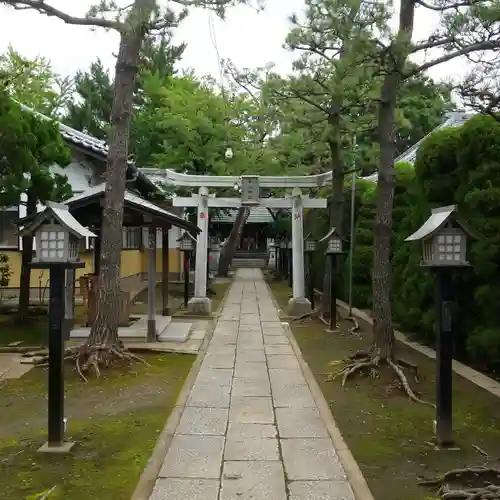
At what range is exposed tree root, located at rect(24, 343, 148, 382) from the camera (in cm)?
797

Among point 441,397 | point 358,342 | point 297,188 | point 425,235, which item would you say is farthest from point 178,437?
point 297,188

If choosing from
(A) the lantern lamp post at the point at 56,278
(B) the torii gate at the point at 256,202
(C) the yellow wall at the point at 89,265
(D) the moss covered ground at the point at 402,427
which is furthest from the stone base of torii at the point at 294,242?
(A) the lantern lamp post at the point at 56,278

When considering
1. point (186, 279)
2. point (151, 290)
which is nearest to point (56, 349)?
point (151, 290)

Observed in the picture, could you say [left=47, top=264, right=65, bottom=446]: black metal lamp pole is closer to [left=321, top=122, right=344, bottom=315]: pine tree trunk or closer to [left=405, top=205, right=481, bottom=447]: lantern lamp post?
[left=405, top=205, right=481, bottom=447]: lantern lamp post

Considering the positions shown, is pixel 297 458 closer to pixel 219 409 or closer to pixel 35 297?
pixel 219 409

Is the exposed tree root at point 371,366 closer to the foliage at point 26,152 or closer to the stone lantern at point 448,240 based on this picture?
the stone lantern at point 448,240

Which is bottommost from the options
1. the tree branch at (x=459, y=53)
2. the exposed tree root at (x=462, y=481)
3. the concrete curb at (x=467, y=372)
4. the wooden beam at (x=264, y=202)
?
the exposed tree root at (x=462, y=481)

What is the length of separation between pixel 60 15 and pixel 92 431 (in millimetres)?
5424

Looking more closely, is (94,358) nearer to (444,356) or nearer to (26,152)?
(26,152)

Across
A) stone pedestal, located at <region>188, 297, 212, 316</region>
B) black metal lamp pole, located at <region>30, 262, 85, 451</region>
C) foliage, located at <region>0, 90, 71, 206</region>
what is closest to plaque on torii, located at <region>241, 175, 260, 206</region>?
stone pedestal, located at <region>188, 297, 212, 316</region>

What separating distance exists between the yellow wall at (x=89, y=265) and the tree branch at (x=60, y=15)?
4708 mm

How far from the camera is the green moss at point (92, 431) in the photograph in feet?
14.4

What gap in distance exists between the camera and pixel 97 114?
3391 cm

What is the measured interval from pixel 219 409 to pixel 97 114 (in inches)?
1195
